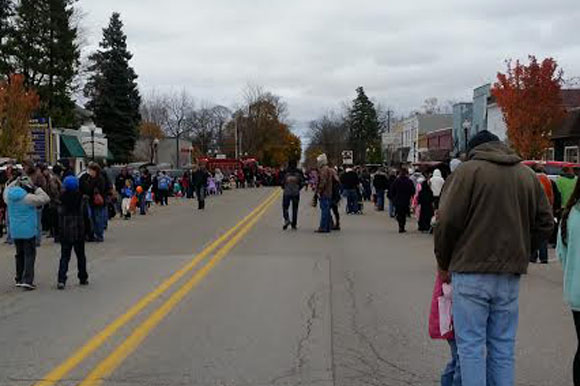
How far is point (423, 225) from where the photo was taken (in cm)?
2014

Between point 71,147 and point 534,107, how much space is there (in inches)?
1202

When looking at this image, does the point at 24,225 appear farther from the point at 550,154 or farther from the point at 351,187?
the point at 550,154

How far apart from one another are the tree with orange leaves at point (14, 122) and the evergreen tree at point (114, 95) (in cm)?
2720

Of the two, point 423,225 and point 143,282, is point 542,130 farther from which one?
point 143,282

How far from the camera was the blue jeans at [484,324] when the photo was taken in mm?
4551

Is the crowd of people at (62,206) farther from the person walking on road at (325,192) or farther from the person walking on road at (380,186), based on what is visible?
the person walking on road at (380,186)

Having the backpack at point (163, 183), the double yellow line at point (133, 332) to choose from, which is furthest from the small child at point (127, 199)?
the double yellow line at point (133, 332)

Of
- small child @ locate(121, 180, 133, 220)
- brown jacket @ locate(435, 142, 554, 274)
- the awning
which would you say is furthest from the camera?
the awning

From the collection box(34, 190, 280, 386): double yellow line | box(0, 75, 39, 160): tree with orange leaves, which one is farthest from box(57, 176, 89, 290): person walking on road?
box(0, 75, 39, 160): tree with orange leaves

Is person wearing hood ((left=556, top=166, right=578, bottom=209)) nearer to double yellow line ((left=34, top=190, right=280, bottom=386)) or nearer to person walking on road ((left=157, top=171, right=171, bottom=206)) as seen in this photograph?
double yellow line ((left=34, top=190, right=280, bottom=386))

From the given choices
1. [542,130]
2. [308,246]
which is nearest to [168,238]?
[308,246]

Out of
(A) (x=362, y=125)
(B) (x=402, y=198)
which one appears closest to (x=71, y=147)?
(B) (x=402, y=198)

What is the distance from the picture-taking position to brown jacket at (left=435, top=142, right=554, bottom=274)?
4.54 metres

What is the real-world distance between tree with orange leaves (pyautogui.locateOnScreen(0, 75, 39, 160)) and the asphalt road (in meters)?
28.7
